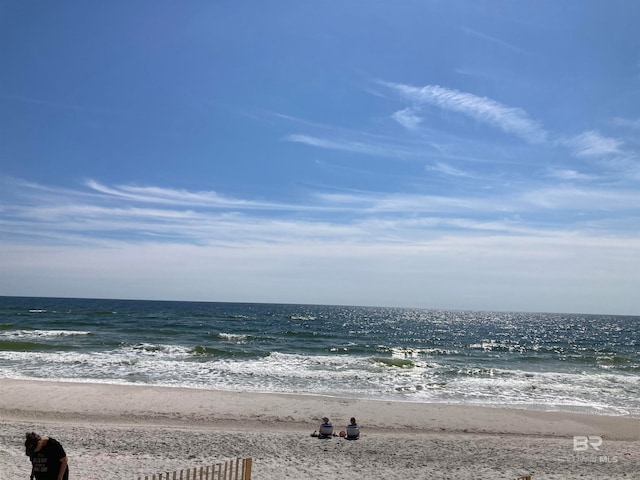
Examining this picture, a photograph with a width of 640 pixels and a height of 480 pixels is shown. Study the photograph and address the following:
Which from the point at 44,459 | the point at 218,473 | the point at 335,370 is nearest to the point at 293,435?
the point at 218,473

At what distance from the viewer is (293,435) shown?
13.2 m

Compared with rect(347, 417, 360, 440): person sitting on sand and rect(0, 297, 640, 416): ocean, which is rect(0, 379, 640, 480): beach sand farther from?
rect(0, 297, 640, 416): ocean

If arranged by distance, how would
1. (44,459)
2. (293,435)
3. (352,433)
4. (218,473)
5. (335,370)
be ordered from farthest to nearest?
(335,370) < (293,435) < (352,433) < (218,473) < (44,459)

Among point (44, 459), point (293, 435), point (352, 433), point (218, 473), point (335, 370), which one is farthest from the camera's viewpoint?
point (335, 370)

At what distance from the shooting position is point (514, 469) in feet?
36.6

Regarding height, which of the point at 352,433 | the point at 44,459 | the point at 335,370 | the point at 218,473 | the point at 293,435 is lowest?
the point at 335,370

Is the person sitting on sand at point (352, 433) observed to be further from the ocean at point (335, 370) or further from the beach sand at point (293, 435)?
the ocean at point (335, 370)

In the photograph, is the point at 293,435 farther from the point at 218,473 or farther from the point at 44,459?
the point at 44,459

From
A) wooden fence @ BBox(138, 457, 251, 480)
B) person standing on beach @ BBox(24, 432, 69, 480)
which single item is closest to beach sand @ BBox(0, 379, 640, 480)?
wooden fence @ BBox(138, 457, 251, 480)

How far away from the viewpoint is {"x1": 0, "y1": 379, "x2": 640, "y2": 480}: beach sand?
10.6 m

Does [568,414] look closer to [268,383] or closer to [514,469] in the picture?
[514,469]

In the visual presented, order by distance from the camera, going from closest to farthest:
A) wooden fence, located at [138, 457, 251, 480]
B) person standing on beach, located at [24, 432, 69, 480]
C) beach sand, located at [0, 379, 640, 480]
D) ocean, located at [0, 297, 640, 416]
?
person standing on beach, located at [24, 432, 69, 480], wooden fence, located at [138, 457, 251, 480], beach sand, located at [0, 379, 640, 480], ocean, located at [0, 297, 640, 416]

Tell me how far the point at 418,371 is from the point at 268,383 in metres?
10.2

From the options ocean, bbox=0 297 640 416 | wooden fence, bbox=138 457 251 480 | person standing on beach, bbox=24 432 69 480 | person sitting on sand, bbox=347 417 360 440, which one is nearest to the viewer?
person standing on beach, bbox=24 432 69 480
